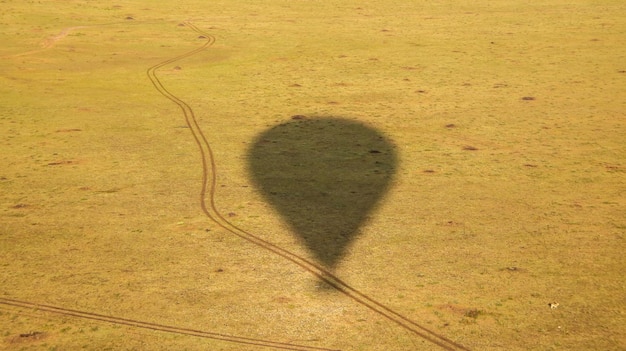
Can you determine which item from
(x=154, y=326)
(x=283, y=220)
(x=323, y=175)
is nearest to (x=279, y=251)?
(x=283, y=220)

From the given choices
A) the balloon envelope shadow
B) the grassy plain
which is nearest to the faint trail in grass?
the grassy plain

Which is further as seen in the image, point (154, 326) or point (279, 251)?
point (279, 251)

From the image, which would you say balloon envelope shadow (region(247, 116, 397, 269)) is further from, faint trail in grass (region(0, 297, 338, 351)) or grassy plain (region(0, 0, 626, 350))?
faint trail in grass (region(0, 297, 338, 351))

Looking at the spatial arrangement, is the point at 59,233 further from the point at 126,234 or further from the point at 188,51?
the point at 188,51

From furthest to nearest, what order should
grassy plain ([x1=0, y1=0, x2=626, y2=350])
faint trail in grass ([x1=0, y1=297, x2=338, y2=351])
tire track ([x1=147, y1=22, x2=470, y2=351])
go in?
grassy plain ([x1=0, y1=0, x2=626, y2=350]), tire track ([x1=147, y1=22, x2=470, y2=351]), faint trail in grass ([x1=0, y1=297, x2=338, y2=351])

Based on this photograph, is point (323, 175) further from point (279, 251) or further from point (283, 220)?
point (279, 251)

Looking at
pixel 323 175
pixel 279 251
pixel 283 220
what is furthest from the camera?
pixel 323 175

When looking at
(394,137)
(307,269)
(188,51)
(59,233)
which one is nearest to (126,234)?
(59,233)
